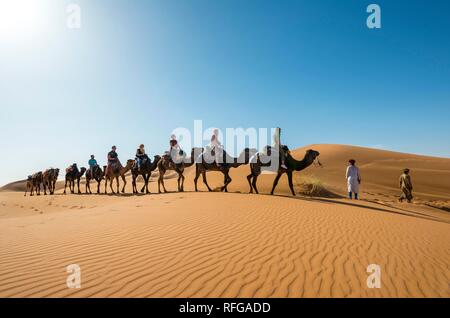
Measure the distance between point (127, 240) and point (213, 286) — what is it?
2791 millimetres

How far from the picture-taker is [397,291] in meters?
3.93

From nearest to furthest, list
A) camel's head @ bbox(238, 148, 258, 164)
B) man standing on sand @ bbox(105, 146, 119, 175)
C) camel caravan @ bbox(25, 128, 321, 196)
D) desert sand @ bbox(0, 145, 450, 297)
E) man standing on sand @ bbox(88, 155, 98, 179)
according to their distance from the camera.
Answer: desert sand @ bbox(0, 145, 450, 297) < camel caravan @ bbox(25, 128, 321, 196) < camel's head @ bbox(238, 148, 258, 164) < man standing on sand @ bbox(105, 146, 119, 175) < man standing on sand @ bbox(88, 155, 98, 179)

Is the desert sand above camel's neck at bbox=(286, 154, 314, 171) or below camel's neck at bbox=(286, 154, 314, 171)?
below

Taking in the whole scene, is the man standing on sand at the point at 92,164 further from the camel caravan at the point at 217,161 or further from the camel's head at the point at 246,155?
the camel's head at the point at 246,155

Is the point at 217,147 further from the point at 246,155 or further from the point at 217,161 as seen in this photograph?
the point at 246,155

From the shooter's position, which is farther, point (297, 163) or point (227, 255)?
point (297, 163)

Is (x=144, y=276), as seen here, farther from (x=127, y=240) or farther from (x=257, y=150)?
(x=257, y=150)

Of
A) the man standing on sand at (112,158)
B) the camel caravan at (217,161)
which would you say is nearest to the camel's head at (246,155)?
the camel caravan at (217,161)

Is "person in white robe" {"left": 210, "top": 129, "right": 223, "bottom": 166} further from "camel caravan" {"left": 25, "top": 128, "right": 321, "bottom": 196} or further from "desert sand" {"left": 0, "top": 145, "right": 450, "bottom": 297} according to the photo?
"desert sand" {"left": 0, "top": 145, "right": 450, "bottom": 297}

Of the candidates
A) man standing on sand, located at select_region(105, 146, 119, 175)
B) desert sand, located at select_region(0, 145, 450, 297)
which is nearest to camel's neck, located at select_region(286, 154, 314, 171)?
desert sand, located at select_region(0, 145, 450, 297)

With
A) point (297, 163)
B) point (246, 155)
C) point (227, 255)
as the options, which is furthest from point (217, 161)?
point (227, 255)

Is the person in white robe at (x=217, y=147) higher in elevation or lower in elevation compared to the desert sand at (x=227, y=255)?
higher

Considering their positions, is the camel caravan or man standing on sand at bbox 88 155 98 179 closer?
the camel caravan

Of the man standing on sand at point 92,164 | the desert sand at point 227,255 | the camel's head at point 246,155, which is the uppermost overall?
the camel's head at point 246,155
